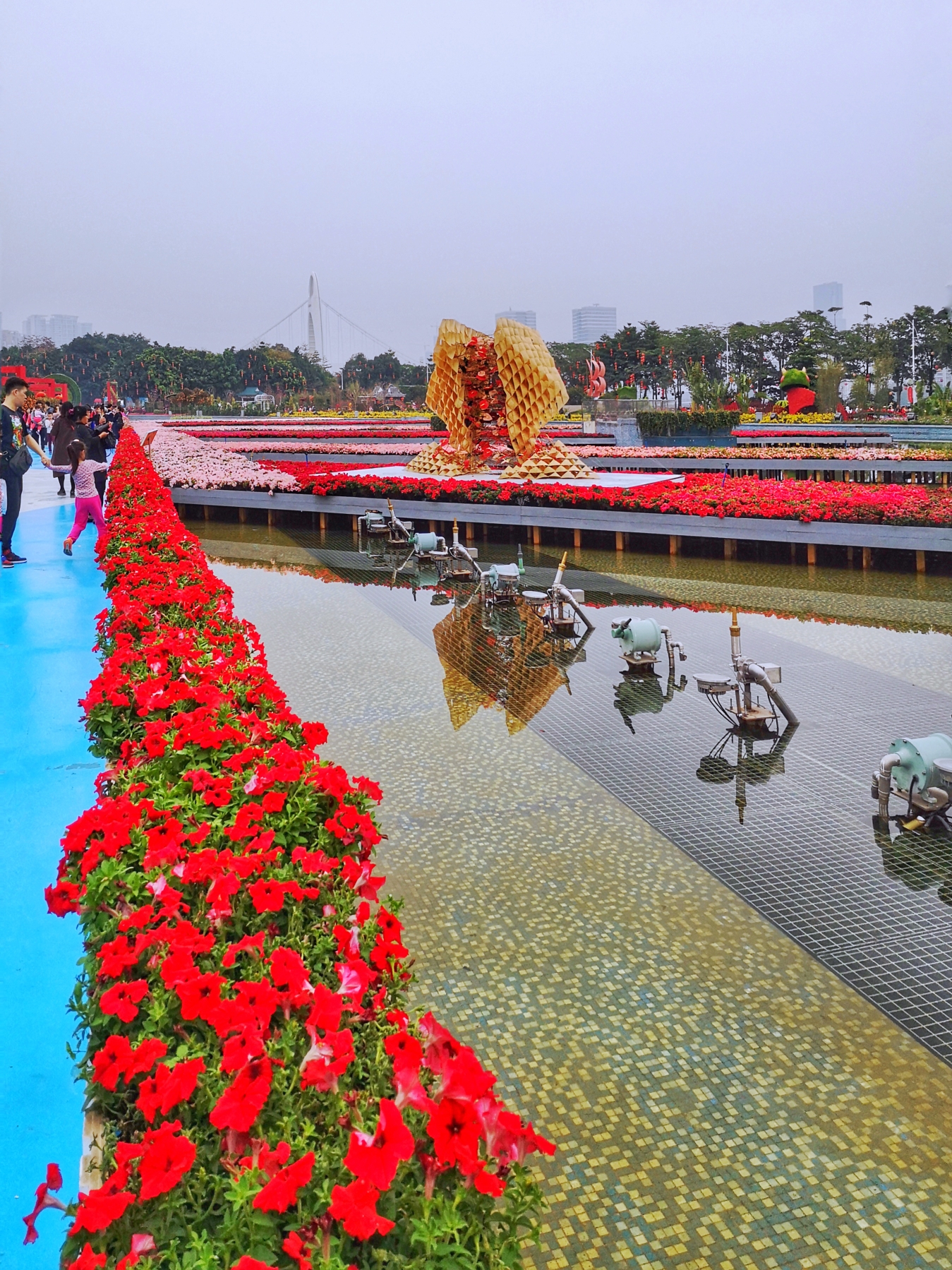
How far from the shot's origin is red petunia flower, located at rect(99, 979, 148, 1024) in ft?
6.15

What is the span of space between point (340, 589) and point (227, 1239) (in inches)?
361

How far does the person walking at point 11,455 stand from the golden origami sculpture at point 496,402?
25.9 ft

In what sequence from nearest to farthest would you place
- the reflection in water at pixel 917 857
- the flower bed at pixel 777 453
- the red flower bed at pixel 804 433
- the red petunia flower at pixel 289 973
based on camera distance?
the red petunia flower at pixel 289 973 → the reflection in water at pixel 917 857 → the flower bed at pixel 777 453 → the red flower bed at pixel 804 433

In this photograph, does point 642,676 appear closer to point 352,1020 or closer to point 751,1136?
point 751,1136

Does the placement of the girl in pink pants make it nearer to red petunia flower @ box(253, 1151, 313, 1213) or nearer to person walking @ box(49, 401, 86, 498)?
person walking @ box(49, 401, 86, 498)

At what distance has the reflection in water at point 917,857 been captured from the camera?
4004mm

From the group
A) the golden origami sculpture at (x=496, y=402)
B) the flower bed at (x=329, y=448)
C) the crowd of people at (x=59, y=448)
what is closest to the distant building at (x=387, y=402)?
the flower bed at (x=329, y=448)

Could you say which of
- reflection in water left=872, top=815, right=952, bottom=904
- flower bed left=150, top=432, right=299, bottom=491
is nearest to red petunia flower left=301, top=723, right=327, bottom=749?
reflection in water left=872, top=815, right=952, bottom=904

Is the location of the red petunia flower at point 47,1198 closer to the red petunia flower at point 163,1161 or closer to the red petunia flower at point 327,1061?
the red petunia flower at point 163,1161

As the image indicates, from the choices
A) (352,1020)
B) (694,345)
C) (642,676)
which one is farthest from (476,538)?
(694,345)

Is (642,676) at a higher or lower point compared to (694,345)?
lower

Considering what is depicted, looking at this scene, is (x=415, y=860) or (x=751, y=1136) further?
(x=415, y=860)

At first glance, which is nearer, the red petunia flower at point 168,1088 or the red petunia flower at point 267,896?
the red petunia flower at point 168,1088

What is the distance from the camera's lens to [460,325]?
54.0 feet
